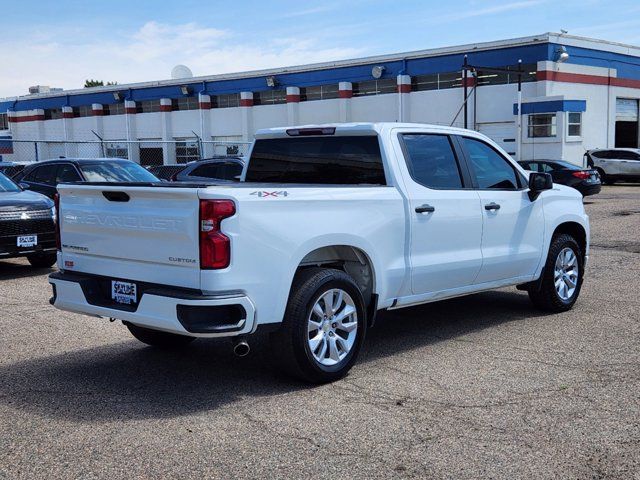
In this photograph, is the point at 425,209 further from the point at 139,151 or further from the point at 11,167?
the point at 139,151

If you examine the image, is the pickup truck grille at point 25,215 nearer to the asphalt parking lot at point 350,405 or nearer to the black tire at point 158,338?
the asphalt parking lot at point 350,405

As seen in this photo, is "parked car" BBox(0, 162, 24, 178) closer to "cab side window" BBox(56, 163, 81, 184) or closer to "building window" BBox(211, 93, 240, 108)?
"cab side window" BBox(56, 163, 81, 184)

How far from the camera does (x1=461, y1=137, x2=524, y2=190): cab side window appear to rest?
290 inches

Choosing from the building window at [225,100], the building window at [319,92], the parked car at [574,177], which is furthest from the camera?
the building window at [225,100]

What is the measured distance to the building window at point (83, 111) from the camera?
57906 millimetres

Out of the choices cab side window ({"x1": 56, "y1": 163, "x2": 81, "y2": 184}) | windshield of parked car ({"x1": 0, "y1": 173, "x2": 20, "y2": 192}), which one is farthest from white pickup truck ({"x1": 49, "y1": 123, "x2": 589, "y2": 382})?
cab side window ({"x1": 56, "y1": 163, "x2": 81, "y2": 184})

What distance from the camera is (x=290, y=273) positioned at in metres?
5.52

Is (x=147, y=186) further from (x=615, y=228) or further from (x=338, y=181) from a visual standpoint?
(x=615, y=228)

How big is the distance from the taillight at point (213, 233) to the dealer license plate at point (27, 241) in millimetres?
6893

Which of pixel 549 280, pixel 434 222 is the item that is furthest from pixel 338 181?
pixel 549 280

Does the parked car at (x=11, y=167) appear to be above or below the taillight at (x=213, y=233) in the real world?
above

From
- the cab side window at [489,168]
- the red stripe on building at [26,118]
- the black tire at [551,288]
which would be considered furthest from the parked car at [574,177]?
the red stripe on building at [26,118]

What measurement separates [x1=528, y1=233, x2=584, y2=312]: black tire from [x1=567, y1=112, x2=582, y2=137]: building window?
1158 inches

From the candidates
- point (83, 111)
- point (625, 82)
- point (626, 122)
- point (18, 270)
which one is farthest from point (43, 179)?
point (83, 111)
